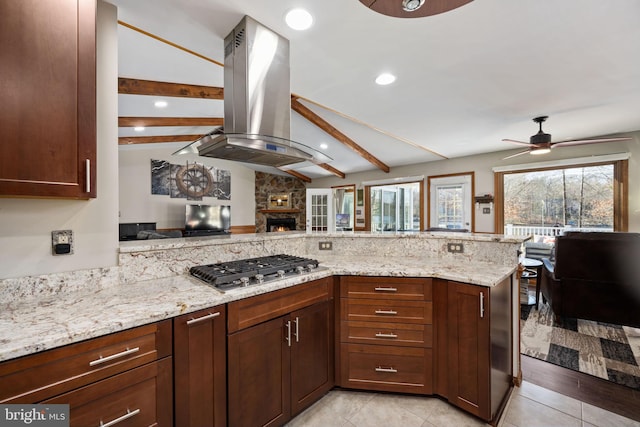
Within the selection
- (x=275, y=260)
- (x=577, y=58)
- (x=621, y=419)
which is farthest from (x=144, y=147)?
(x=621, y=419)

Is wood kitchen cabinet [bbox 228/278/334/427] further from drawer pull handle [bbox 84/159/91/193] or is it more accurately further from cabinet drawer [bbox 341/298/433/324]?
drawer pull handle [bbox 84/159/91/193]

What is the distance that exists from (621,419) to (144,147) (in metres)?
7.91

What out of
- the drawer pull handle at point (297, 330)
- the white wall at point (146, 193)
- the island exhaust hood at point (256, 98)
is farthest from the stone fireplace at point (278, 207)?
the drawer pull handle at point (297, 330)

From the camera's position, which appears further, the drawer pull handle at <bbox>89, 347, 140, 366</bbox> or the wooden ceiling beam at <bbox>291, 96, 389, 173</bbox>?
the wooden ceiling beam at <bbox>291, 96, 389, 173</bbox>

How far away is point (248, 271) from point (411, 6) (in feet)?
5.62

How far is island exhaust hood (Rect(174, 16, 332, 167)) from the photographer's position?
1773 mm

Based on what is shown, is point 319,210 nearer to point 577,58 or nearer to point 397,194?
point 397,194

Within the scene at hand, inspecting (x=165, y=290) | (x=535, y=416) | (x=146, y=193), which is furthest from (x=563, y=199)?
(x=146, y=193)

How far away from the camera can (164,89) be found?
9.84 feet

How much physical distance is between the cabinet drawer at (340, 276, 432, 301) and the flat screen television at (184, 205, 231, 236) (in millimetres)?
5719

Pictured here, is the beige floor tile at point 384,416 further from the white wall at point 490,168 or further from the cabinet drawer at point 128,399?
the white wall at point 490,168

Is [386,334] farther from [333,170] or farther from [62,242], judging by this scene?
[333,170]

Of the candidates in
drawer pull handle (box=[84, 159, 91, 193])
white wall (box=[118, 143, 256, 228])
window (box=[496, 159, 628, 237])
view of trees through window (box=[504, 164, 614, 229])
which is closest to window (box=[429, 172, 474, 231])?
window (box=[496, 159, 628, 237])

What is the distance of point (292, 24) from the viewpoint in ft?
5.83
